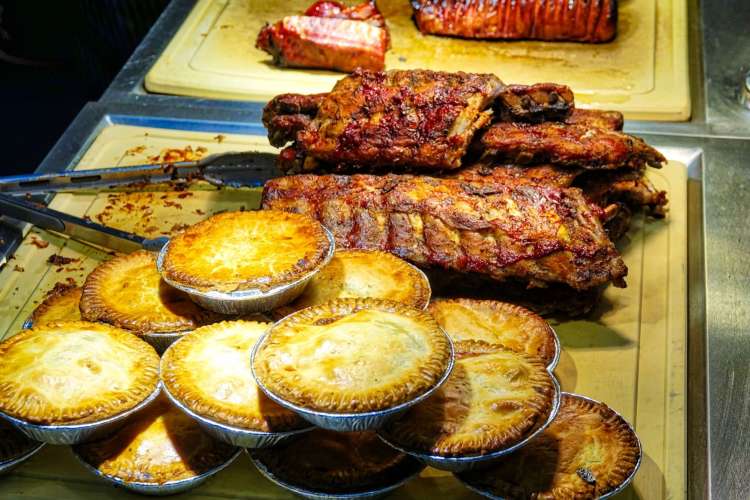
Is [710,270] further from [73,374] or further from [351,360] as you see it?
[73,374]

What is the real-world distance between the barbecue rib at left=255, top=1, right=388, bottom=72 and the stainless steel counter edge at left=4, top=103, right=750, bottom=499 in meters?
0.49

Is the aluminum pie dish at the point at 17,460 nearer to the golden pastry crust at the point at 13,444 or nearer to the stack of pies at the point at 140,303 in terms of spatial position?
the golden pastry crust at the point at 13,444

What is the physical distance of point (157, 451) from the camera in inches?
117

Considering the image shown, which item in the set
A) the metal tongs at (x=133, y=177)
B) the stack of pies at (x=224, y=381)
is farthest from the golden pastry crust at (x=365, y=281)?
the metal tongs at (x=133, y=177)

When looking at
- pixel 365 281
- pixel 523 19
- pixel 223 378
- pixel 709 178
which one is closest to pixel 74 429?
pixel 223 378

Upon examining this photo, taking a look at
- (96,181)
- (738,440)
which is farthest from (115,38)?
(738,440)

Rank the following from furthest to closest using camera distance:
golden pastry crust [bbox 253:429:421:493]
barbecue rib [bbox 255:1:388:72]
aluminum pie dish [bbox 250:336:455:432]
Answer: barbecue rib [bbox 255:1:388:72] < golden pastry crust [bbox 253:429:421:493] < aluminum pie dish [bbox 250:336:455:432]

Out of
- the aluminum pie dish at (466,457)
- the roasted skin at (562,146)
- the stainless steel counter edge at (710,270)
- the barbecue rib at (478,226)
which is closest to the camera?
the aluminum pie dish at (466,457)

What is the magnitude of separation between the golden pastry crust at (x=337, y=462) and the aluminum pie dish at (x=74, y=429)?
17.5 inches

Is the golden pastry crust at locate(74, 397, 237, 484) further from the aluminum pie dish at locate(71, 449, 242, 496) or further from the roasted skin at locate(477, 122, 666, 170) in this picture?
the roasted skin at locate(477, 122, 666, 170)

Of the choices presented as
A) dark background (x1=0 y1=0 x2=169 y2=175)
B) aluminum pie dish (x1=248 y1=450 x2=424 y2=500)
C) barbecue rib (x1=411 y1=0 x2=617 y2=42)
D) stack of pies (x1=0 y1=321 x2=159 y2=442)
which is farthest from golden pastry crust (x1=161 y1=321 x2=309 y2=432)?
dark background (x1=0 y1=0 x2=169 y2=175)

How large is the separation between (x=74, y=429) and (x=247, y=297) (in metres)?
0.73

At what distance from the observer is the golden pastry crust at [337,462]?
2.85 meters

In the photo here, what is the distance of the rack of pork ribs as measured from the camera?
11.8 feet
